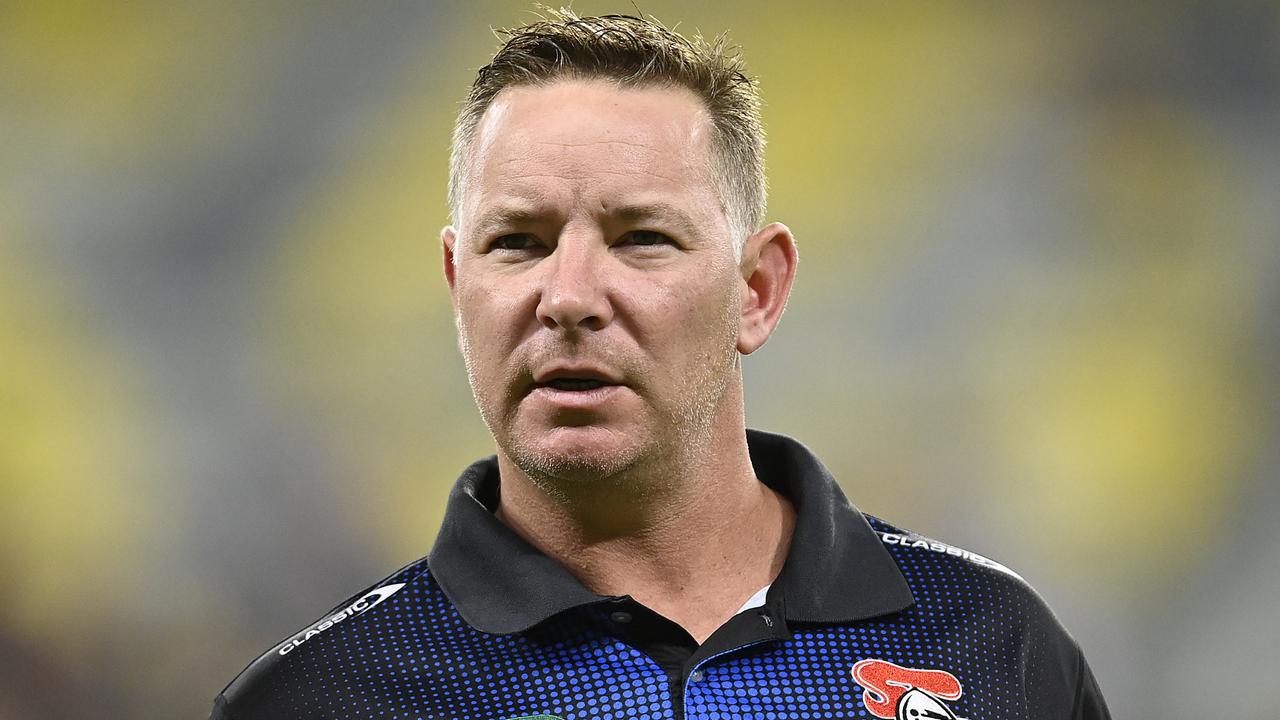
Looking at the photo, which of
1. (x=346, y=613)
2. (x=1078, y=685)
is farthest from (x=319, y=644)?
(x=1078, y=685)

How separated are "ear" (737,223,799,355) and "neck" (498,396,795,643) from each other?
14 centimetres

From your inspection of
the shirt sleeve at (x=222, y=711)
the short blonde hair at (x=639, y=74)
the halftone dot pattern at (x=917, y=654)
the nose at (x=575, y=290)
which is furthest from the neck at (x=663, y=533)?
the shirt sleeve at (x=222, y=711)

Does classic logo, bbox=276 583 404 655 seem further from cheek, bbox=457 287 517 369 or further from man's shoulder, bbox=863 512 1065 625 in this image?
man's shoulder, bbox=863 512 1065 625

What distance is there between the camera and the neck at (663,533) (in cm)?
201

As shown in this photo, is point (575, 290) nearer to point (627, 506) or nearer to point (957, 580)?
point (627, 506)

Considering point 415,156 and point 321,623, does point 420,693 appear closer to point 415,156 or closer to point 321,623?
point 321,623

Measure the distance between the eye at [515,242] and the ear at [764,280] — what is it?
0.32m

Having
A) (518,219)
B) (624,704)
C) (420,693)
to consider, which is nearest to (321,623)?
(420,693)

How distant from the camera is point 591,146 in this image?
1946mm

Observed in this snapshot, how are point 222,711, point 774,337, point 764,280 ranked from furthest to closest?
point 774,337
point 764,280
point 222,711

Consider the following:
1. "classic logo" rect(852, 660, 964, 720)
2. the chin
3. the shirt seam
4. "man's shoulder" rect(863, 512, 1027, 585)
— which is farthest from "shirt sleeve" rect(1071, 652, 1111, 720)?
the chin

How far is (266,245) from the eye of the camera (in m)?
4.40

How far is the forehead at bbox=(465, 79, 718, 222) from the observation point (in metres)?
1.93

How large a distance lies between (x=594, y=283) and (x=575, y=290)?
3 cm
